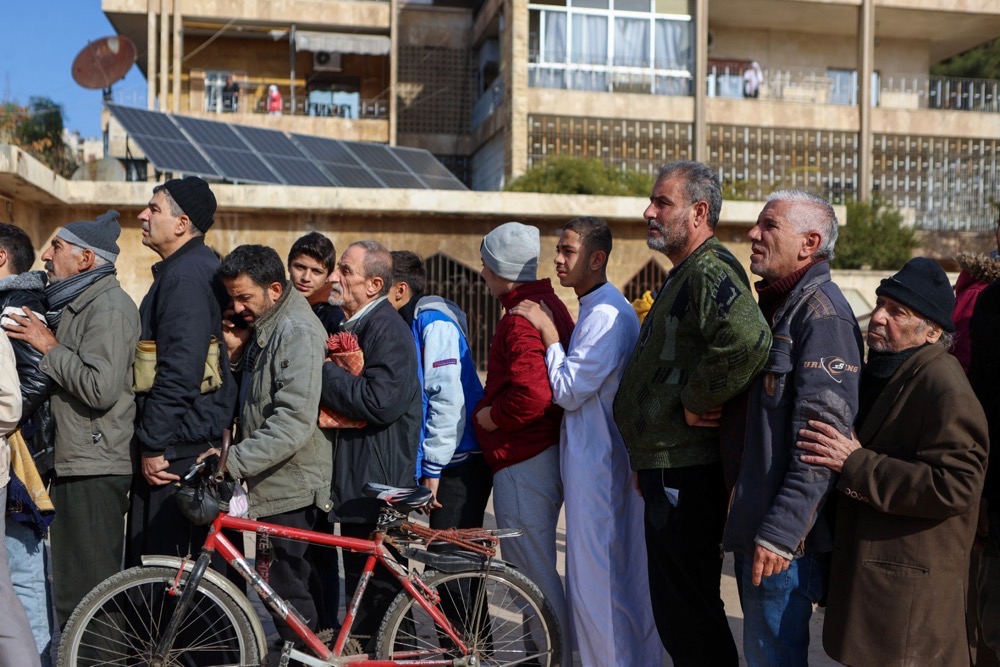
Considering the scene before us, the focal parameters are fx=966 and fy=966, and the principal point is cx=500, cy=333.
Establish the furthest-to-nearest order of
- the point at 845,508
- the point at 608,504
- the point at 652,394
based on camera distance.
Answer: the point at 608,504 → the point at 652,394 → the point at 845,508

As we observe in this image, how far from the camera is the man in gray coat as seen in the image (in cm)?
389

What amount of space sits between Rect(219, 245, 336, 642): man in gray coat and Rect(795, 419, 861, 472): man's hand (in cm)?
197

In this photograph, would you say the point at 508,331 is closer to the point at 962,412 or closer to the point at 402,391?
the point at 402,391

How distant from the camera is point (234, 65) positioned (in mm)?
31000

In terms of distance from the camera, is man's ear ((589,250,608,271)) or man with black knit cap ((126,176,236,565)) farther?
man's ear ((589,250,608,271))

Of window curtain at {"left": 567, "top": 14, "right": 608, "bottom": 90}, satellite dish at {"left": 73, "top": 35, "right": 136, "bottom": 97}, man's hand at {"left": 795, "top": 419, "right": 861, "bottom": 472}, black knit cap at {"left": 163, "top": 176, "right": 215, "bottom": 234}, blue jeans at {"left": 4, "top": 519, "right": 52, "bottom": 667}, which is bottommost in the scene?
blue jeans at {"left": 4, "top": 519, "right": 52, "bottom": 667}

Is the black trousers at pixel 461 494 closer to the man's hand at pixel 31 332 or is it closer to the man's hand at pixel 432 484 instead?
the man's hand at pixel 432 484

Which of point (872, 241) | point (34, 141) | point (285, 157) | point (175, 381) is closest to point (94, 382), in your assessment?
point (175, 381)

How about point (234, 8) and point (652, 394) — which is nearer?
point (652, 394)

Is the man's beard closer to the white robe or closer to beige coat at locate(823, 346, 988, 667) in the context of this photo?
the white robe

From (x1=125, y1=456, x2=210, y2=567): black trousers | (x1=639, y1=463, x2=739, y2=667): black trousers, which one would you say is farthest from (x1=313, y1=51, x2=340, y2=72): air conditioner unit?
(x1=639, y1=463, x2=739, y2=667): black trousers

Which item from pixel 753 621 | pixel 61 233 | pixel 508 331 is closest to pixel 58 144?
pixel 61 233

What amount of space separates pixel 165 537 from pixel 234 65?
29431mm

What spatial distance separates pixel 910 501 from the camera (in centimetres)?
293
